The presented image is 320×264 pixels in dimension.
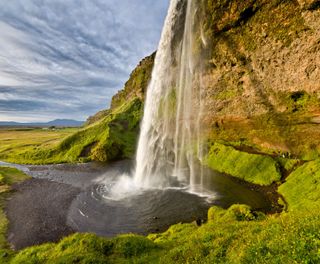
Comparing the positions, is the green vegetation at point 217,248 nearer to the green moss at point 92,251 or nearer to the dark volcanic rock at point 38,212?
the green moss at point 92,251

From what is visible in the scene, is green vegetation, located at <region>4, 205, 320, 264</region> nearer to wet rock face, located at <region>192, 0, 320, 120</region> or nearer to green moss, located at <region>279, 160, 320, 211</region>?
green moss, located at <region>279, 160, 320, 211</region>

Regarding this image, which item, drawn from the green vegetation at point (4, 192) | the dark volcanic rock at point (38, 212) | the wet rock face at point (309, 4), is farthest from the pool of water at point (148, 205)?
the wet rock face at point (309, 4)

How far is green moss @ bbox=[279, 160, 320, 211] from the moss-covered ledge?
11.9 ft

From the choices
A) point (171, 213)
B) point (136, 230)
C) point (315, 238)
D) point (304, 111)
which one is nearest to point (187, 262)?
point (315, 238)

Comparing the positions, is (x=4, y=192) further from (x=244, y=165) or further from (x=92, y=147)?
(x=244, y=165)

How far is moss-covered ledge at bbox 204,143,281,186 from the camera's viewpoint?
138 ft

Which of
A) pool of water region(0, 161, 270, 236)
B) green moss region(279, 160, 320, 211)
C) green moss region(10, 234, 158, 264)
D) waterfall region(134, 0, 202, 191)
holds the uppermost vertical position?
waterfall region(134, 0, 202, 191)

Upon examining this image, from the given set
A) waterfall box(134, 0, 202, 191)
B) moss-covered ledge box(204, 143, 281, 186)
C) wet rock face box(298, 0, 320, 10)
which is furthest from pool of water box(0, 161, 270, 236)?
wet rock face box(298, 0, 320, 10)

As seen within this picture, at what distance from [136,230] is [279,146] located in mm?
34306

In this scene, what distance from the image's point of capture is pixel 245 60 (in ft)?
167

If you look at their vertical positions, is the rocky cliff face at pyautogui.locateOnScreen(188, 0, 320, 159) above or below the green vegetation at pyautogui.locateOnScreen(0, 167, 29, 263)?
above

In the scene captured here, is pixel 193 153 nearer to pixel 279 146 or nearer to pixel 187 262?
pixel 279 146

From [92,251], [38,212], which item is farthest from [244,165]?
[92,251]

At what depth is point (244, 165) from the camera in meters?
47.2
